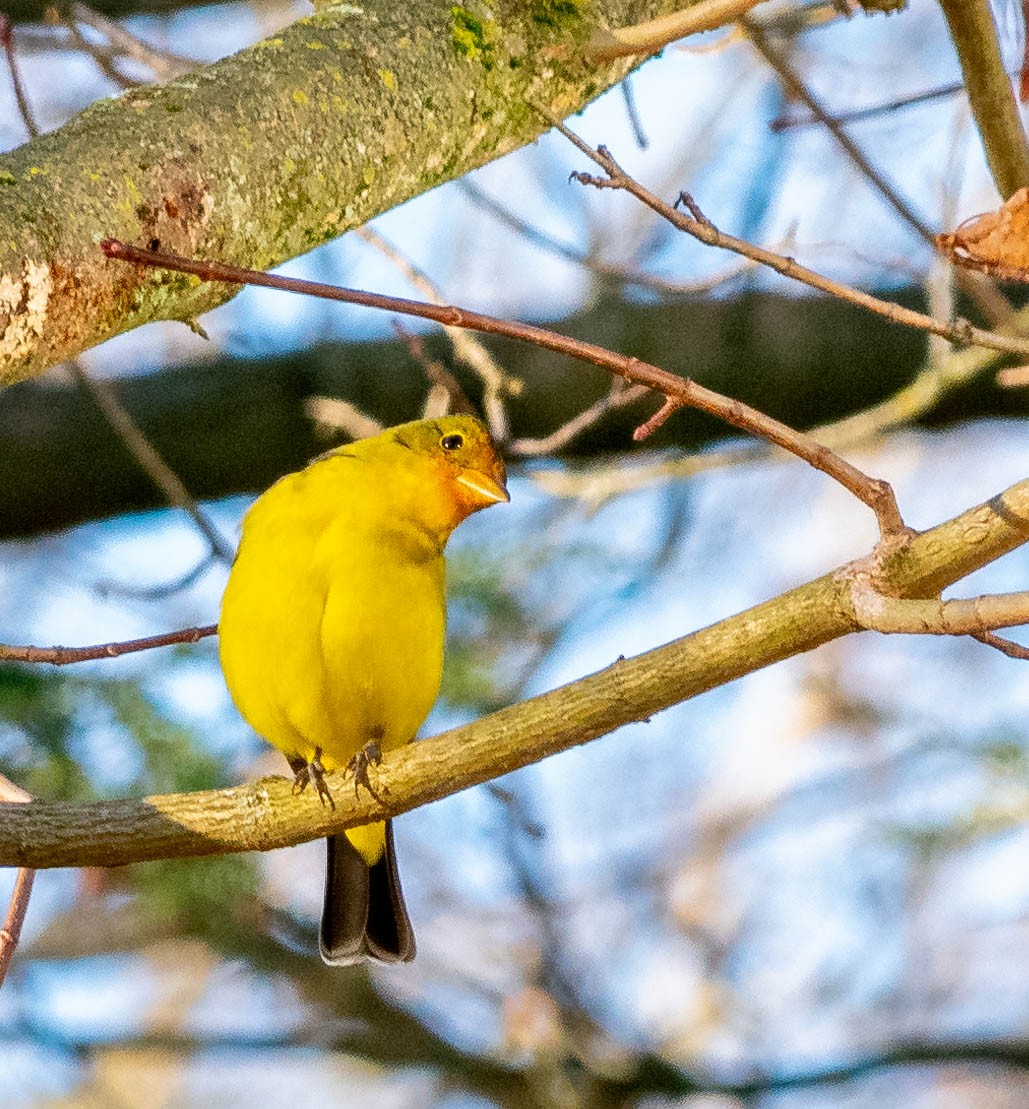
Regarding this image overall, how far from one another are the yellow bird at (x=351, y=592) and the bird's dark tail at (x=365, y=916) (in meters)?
0.47

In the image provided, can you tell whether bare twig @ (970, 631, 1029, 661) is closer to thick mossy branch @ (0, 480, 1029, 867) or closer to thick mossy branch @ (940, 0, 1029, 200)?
thick mossy branch @ (0, 480, 1029, 867)

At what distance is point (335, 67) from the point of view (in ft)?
7.10

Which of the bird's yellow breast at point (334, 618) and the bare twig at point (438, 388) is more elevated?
the bare twig at point (438, 388)

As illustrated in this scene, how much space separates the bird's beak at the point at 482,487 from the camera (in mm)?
3389

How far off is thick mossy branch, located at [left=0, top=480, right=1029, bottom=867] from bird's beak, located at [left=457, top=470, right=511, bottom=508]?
106 cm

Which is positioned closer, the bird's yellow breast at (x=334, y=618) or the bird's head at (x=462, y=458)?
the bird's yellow breast at (x=334, y=618)

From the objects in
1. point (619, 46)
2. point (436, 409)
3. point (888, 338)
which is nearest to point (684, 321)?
point (888, 338)

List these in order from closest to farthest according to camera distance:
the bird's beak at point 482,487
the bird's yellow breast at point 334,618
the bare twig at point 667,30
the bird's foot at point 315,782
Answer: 1. the bare twig at point 667,30
2. the bird's foot at point 315,782
3. the bird's yellow breast at point 334,618
4. the bird's beak at point 482,487

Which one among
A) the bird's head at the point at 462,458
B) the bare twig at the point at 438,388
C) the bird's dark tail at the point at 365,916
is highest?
the bare twig at the point at 438,388

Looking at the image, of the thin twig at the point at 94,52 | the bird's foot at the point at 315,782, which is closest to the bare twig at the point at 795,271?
the bird's foot at the point at 315,782

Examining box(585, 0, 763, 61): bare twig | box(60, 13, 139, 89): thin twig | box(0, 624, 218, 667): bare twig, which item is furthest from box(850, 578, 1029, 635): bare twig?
box(60, 13, 139, 89): thin twig

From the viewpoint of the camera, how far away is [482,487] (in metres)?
3.40

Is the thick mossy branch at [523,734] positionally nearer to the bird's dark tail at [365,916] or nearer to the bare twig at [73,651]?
the bare twig at [73,651]

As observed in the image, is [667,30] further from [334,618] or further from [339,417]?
[339,417]
